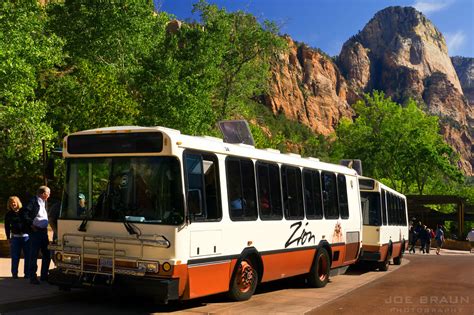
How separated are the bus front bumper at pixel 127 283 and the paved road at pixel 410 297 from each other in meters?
2.87

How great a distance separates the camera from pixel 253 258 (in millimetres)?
10445

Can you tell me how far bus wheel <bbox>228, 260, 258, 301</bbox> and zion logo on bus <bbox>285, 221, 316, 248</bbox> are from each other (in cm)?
148

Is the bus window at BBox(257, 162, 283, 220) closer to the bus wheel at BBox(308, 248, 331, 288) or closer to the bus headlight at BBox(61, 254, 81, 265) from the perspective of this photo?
the bus wheel at BBox(308, 248, 331, 288)

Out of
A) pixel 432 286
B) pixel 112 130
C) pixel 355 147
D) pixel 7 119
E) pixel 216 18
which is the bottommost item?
pixel 432 286

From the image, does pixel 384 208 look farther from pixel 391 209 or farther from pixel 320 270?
pixel 320 270

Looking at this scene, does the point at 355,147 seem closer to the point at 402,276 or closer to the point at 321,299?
the point at 402,276

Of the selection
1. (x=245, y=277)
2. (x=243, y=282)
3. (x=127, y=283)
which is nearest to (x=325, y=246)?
(x=245, y=277)

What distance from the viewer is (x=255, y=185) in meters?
10.5

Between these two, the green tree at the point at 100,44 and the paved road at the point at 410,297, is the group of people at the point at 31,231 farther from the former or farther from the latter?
the green tree at the point at 100,44

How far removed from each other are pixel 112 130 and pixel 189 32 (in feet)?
105

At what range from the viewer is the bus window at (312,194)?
497 inches

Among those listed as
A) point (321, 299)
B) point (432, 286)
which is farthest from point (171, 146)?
point (432, 286)

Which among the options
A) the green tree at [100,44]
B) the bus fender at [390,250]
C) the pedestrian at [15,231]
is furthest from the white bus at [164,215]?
the green tree at [100,44]

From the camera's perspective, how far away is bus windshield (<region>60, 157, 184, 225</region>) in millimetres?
8391
